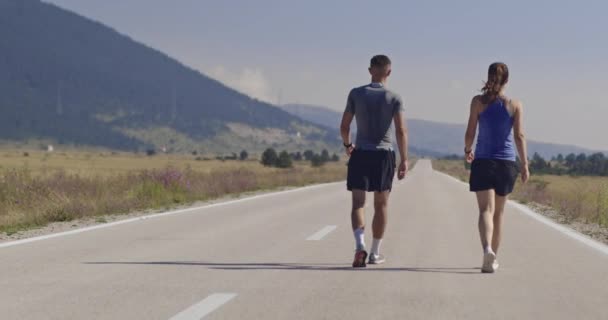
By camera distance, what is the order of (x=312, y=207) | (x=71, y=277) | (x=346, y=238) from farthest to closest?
(x=312, y=207) < (x=346, y=238) < (x=71, y=277)

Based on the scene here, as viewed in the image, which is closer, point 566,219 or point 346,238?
point 346,238

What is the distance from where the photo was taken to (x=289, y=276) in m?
7.88

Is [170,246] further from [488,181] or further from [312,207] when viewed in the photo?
[312,207]

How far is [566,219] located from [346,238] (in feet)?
20.9

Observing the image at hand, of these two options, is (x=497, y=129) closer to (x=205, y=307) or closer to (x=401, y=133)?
(x=401, y=133)

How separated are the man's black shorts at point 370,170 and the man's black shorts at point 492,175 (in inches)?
33.7

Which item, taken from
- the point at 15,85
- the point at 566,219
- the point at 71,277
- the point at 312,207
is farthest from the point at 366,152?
the point at 15,85

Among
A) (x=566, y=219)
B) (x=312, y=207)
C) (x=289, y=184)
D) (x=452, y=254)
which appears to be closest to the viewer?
(x=452, y=254)

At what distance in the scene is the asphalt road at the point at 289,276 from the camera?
629 cm

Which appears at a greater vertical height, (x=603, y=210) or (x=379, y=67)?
(x=379, y=67)

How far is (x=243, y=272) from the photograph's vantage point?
8.11 meters

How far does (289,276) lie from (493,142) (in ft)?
8.15

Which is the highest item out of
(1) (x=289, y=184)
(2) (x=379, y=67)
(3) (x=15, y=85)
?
(3) (x=15, y=85)

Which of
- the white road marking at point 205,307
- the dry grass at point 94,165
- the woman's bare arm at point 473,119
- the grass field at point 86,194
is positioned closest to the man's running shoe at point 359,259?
the woman's bare arm at point 473,119
